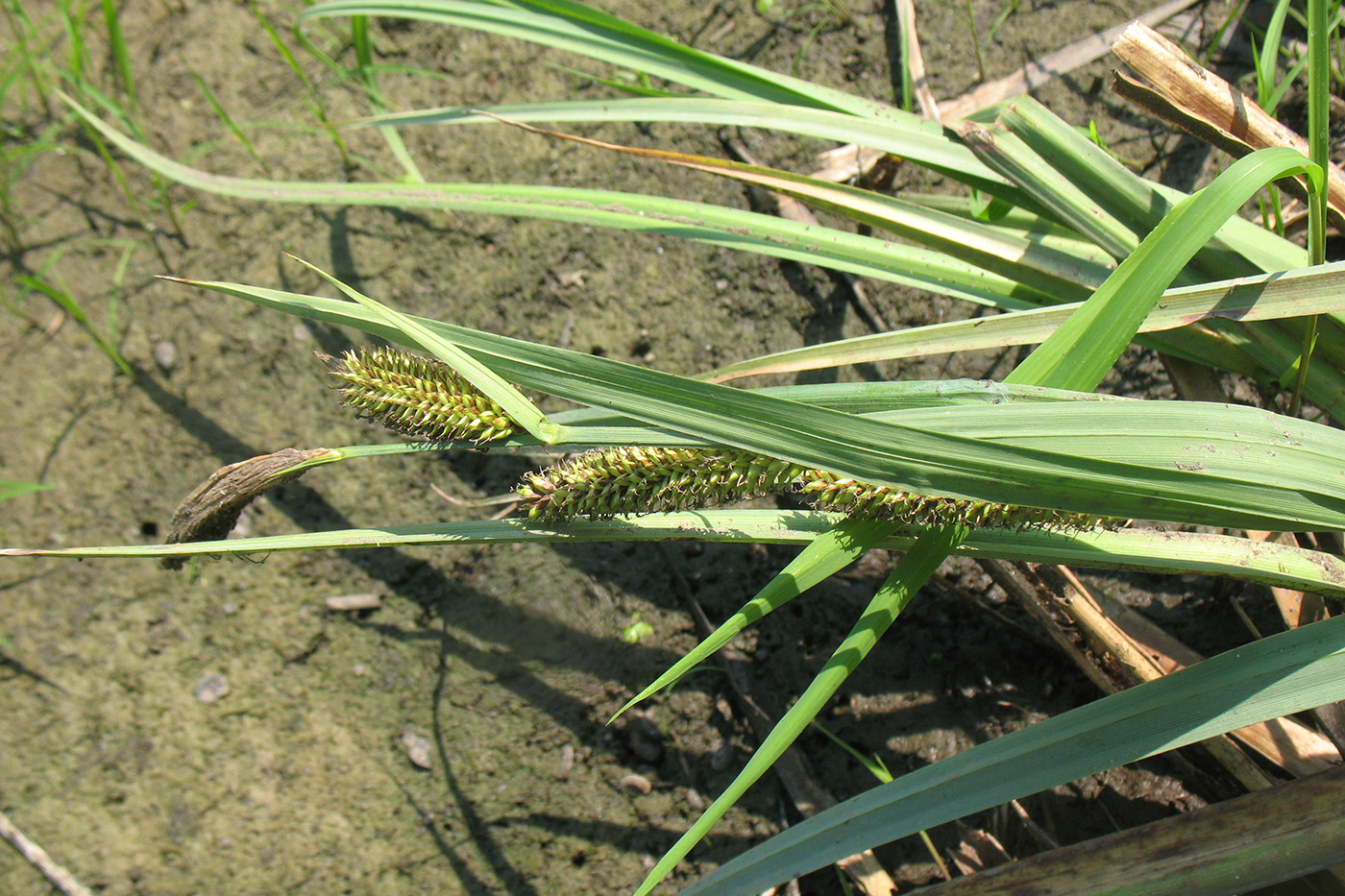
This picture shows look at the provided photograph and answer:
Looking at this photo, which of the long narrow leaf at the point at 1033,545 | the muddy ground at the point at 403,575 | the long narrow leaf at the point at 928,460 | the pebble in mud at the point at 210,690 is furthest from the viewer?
the pebble in mud at the point at 210,690

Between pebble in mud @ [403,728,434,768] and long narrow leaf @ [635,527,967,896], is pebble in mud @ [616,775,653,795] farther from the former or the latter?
long narrow leaf @ [635,527,967,896]

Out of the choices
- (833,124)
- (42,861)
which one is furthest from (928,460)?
(42,861)

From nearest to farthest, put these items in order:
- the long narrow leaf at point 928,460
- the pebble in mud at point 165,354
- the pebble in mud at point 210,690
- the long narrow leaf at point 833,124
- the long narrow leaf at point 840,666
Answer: the long narrow leaf at point 928,460 → the long narrow leaf at point 840,666 → the long narrow leaf at point 833,124 → the pebble in mud at point 210,690 → the pebble in mud at point 165,354

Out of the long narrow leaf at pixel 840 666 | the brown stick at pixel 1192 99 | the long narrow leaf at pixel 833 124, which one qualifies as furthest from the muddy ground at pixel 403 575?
the long narrow leaf at pixel 840 666

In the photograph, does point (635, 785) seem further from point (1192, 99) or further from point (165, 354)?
point (1192, 99)

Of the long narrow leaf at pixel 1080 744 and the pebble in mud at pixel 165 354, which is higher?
the long narrow leaf at pixel 1080 744

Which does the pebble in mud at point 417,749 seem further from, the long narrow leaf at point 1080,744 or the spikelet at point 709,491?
the spikelet at point 709,491

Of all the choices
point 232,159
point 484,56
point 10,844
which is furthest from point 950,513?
point 10,844
